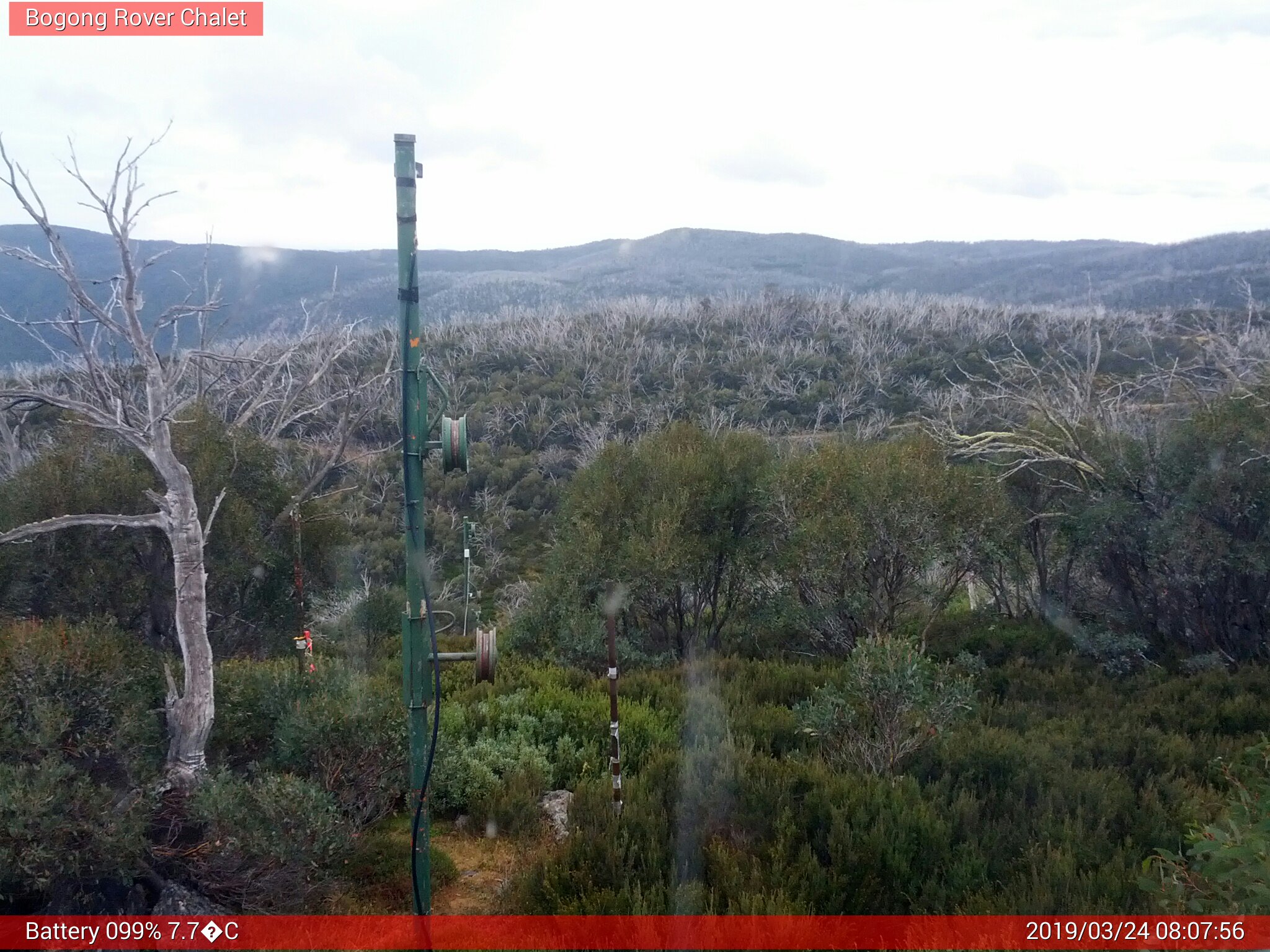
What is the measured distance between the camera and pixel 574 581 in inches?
467

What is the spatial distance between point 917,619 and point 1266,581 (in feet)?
14.4

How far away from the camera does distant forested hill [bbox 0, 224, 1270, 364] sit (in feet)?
125

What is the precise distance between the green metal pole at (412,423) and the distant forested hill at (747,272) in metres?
18.3

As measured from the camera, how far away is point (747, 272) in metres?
88.8

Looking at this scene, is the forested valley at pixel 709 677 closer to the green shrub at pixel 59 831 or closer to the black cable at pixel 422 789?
the green shrub at pixel 59 831

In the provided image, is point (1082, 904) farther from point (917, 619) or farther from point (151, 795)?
point (917, 619)

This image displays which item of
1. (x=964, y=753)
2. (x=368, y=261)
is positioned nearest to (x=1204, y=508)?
(x=964, y=753)

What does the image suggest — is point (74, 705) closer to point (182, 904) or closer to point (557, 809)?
point (182, 904)

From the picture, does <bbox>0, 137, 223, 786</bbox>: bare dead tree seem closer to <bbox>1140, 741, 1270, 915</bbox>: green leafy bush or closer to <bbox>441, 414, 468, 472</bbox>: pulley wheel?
<bbox>441, 414, 468, 472</bbox>: pulley wheel

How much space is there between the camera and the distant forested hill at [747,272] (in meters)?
38.2

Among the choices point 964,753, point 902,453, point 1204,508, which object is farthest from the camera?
point 902,453

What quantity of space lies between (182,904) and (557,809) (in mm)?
2780

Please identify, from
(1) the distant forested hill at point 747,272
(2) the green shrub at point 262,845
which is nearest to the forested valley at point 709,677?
(2) the green shrub at point 262,845

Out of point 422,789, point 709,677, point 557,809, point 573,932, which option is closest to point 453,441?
point 422,789
